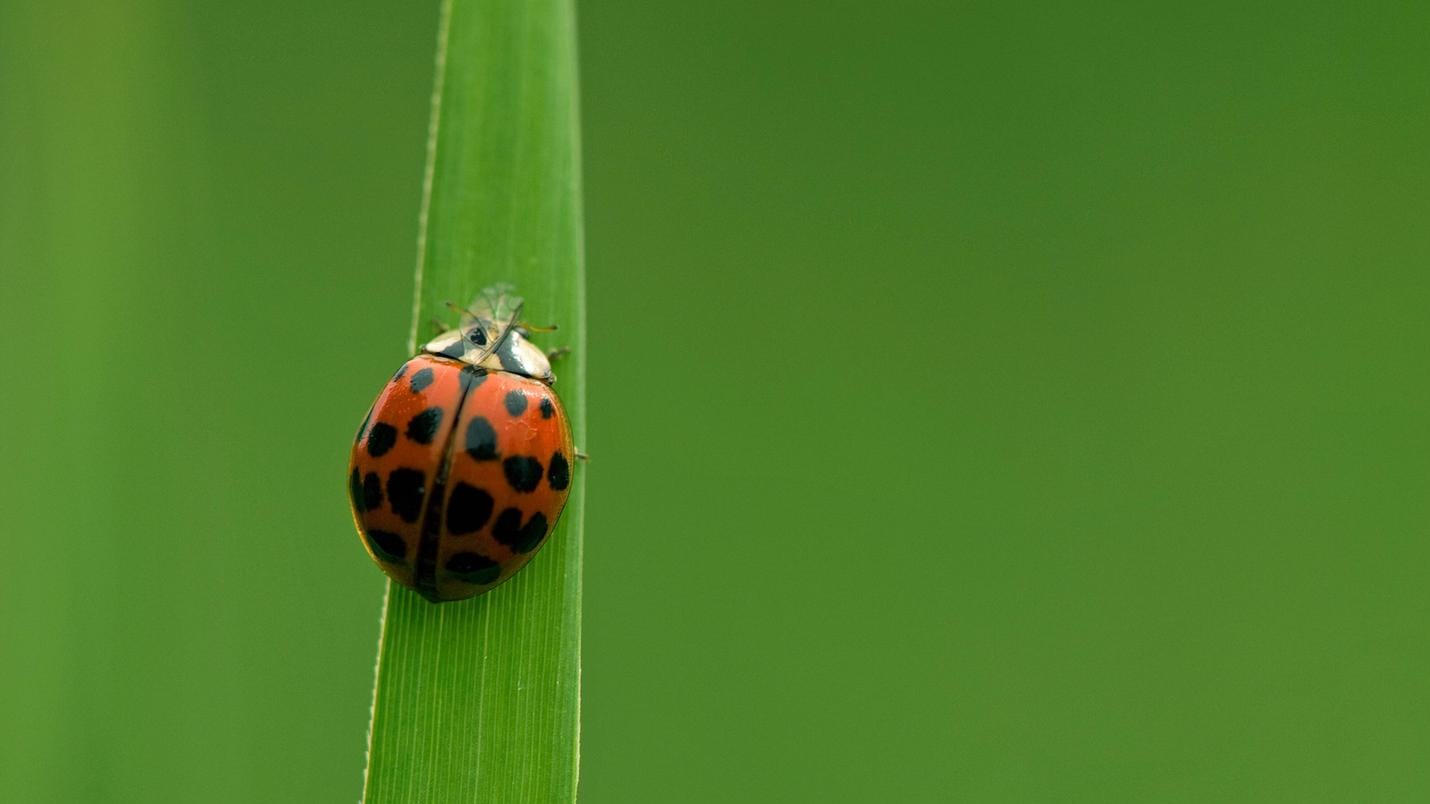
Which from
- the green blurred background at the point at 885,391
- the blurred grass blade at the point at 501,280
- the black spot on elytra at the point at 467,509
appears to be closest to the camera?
the blurred grass blade at the point at 501,280

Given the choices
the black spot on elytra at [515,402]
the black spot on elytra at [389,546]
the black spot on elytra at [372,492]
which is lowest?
the black spot on elytra at [389,546]

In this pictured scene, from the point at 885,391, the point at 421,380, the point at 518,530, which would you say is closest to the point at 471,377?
the point at 421,380

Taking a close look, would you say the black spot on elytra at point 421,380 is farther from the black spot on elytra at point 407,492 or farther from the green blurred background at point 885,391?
the green blurred background at point 885,391

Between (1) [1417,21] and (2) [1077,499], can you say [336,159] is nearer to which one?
(2) [1077,499]

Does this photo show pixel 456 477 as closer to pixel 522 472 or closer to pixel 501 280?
pixel 522 472

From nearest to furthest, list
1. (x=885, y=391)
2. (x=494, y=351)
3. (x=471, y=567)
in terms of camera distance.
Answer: (x=471, y=567) < (x=494, y=351) < (x=885, y=391)

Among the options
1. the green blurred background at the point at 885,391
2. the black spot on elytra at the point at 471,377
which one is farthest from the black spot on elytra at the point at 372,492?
the green blurred background at the point at 885,391

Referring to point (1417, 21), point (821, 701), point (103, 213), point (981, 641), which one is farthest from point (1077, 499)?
point (103, 213)
